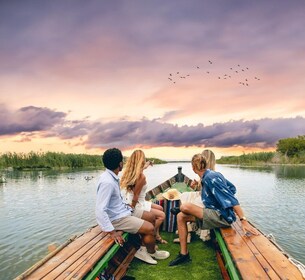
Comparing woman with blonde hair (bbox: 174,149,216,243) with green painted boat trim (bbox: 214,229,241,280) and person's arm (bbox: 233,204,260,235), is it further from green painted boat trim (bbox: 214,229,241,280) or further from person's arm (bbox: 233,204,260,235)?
green painted boat trim (bbox: 214,229,241,280)

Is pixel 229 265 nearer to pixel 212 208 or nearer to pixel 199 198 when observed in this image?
pixel 212 208

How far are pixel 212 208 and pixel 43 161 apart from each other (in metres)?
49.3

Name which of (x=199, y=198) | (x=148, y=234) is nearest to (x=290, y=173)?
(x=199, y=198)

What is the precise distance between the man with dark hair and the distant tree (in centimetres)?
8249

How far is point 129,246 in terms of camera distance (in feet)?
19.3

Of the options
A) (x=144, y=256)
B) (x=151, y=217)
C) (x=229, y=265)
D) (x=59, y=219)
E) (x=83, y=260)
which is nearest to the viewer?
(x=229, y=265)

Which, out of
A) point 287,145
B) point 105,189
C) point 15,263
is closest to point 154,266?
point 105,189

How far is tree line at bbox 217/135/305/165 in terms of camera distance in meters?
75.6

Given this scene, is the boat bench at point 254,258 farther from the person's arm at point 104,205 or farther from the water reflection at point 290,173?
the water reflection at point 290,173

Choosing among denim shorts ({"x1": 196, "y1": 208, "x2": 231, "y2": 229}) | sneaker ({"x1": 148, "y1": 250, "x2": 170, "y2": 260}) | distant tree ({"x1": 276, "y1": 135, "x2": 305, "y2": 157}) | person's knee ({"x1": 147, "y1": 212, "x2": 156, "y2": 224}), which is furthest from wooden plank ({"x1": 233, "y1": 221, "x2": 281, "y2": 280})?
distant tree ({"x1": 276, "y1": 135, "x2": 305, "y2": 157})

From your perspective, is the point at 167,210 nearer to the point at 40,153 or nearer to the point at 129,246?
the point at 129,246

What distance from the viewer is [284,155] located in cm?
7906

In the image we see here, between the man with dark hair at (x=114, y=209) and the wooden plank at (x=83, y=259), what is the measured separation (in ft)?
0.71

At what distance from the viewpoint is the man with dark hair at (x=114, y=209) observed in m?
4.55
